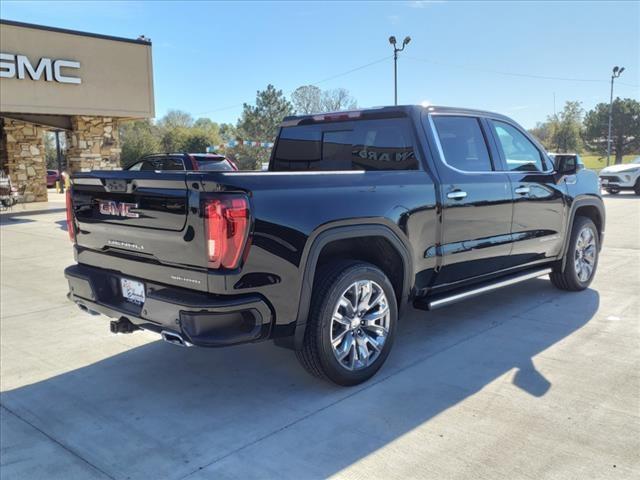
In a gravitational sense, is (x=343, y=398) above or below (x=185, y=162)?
below

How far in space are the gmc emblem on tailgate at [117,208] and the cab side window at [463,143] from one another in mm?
2393

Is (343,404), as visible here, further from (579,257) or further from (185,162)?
(185,162)

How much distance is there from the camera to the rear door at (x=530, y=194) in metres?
4.94

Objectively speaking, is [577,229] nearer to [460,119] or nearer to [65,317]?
[460,119]

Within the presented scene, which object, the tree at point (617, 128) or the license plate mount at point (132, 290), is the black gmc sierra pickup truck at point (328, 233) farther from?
the tree at point (617, 128)

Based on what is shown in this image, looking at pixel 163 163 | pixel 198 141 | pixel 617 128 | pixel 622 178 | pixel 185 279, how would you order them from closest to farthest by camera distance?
pixel 185 279 → pixel 163 163 → pixel 622 178 → pixel 617 128 → pixel 198 141

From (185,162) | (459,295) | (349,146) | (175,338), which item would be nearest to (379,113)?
(349,146)

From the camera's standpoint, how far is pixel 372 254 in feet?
13.0

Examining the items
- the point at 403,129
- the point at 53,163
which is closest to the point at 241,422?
the point at 403,129

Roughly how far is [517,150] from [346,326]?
270cm

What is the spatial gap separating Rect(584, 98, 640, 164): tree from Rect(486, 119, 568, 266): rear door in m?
51.9

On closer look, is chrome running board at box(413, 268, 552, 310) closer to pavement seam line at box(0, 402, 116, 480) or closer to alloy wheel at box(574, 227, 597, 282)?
alloy wheel at box(574, 227, 597, 282)

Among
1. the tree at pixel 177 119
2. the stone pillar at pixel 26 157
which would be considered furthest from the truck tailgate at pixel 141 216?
the tree at pixel 177 119

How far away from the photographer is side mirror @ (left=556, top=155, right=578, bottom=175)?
5.38 m
